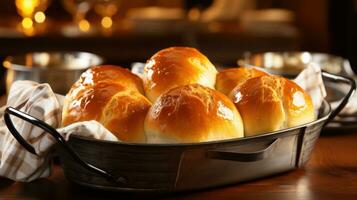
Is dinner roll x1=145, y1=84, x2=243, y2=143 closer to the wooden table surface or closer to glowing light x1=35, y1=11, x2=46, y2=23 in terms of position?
the wooden table surface

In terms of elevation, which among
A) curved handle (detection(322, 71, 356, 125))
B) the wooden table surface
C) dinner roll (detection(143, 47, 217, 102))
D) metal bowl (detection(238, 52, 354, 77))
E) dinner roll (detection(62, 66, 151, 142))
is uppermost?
dinner roll (detection(143, 47, 217, 102))

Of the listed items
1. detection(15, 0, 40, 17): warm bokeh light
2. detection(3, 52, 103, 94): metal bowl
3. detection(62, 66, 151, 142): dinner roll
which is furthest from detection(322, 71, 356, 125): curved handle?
detection(15, 0, 40, 17): warm bokeh light

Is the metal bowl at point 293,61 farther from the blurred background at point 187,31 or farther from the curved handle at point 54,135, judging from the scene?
the blurred background at point 187,31

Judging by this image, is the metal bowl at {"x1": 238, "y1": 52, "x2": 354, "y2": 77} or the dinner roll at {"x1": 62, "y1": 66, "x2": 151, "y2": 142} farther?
the metal bowl at {"x1": 238, "y1": 52, "x2": 354, "y2": 77}

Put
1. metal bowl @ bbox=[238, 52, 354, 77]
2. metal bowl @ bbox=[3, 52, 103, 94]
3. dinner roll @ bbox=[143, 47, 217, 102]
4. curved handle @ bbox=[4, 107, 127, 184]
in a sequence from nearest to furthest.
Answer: curved handle @ bbox=[4, 107, 127, 184] < dinner roll @ bbox=[143, 47, 217, 102] < metal bowl @ bbox=[3, 52, 103, 94] < metal bowl @ bbox=[238, 52, 354, 77]

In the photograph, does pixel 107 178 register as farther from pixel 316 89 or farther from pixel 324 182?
pixel 316 89

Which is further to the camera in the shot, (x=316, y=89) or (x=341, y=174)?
(x=316, y=89)

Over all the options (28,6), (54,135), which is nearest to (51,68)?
(54,135)

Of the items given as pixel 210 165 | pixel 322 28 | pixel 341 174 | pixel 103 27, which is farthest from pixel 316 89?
pixel 322 28
